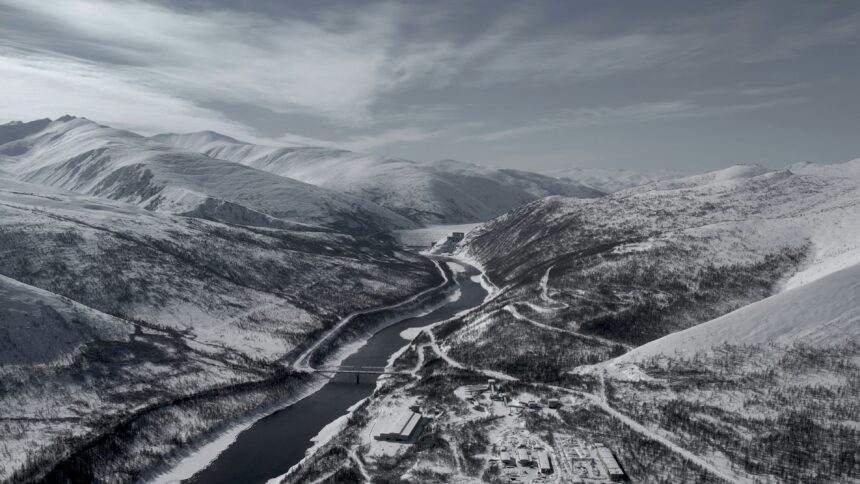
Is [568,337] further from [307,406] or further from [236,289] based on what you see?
[236,289]

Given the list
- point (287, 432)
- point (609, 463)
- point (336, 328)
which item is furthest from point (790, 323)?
point (336, 328)

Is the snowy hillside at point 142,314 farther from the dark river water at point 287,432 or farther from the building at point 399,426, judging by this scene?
the building at point 399,426

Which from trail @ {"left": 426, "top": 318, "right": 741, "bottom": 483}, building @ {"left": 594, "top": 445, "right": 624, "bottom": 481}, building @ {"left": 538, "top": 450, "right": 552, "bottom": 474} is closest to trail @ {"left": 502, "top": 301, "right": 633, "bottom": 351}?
trail @ {"left": 426, "top": 318, "right": 741, "bottom": 483}

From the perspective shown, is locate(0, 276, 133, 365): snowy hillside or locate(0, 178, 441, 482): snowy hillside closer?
locate(0, 178, 441, 482): snowy hillside

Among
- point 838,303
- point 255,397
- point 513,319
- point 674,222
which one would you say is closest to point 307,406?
point 255,397

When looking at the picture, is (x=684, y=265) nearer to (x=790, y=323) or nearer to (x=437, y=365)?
(x=790, y=323)

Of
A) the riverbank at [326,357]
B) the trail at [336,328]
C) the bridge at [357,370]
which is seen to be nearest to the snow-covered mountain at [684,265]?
the riverbank at [326,357]

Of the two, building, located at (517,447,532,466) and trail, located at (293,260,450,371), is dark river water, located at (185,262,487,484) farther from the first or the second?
building, located at (517,447,532,466)
